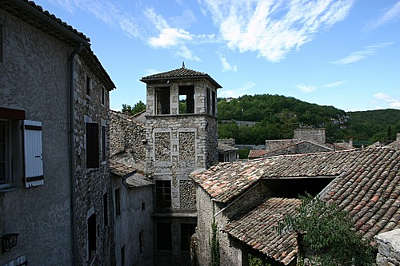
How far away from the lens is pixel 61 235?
682cm

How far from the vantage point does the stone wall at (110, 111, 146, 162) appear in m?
21.4

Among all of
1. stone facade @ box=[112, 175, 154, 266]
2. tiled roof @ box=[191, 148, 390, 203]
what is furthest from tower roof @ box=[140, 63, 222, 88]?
tiled roof @ box=[191, 148, 390, 203]

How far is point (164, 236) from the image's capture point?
21156 mm

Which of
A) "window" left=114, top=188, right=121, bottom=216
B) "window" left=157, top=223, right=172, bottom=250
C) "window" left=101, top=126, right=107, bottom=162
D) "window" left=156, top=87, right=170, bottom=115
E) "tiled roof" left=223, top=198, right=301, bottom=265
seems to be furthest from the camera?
"window" left=156, top=87, right=170, bottom=115

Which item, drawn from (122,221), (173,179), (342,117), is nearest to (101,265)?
(122,221)

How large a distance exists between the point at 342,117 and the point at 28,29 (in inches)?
3046

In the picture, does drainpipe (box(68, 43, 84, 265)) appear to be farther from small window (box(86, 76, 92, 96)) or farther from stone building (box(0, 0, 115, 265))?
small window (box(86, 76, 92, 96))

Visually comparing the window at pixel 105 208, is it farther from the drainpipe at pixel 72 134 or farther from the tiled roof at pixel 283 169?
the drainpipe at pixel 72 134

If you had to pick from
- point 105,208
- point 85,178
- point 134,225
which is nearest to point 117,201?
point 105,208

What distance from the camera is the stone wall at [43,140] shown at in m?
5.15

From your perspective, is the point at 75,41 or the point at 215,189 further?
the point at 215,189

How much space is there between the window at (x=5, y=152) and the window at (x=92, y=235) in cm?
425

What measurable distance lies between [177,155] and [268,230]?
12.0m

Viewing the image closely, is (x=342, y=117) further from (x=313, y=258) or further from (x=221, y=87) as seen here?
(x=313, y=258)
